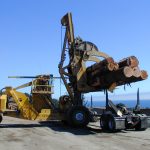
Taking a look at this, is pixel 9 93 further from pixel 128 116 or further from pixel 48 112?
pixel 128 116

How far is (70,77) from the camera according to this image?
959 inches

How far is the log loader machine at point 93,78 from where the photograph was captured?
65.4ft

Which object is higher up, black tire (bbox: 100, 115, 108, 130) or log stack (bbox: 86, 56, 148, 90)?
log stack (bbox: 86, 56, 148, 90)

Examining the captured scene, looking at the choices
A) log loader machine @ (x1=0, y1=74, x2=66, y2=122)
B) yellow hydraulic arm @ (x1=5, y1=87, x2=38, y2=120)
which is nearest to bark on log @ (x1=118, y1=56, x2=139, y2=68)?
log loader machine @ (x1=0, y1=74, x2=66, y2=122)

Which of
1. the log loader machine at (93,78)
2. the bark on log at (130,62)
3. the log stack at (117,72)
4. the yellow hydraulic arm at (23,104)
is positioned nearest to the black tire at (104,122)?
the log loader machine at (93,78)

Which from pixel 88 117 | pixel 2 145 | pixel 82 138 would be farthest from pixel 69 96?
pixel 2 145

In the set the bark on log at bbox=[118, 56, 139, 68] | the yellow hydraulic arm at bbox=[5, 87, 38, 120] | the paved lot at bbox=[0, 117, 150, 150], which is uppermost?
the bark on log at bbox=[118, 56, 139, 68]

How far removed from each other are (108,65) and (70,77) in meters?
4.74

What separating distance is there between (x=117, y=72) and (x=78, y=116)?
381 centimetres

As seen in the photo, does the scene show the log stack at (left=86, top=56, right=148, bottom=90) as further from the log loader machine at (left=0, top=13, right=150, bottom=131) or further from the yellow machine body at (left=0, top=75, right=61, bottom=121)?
the yellow machine body at (left=0, top=75, right=61, bottom=121)

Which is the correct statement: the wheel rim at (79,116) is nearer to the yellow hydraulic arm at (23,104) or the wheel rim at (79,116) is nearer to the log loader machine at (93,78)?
the log loader machine at (93,78)

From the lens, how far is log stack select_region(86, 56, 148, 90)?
19.5m

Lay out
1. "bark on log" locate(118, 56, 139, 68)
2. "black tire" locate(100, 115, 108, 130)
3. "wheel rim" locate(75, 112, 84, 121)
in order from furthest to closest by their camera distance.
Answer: "wheel rim" locate(75, 112, 84, 121) < "black tire" locate(100, 115, 108, 130) < "bark on log" locate(118, 56, 139, 68)

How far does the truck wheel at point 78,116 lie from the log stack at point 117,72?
159 centimetres
